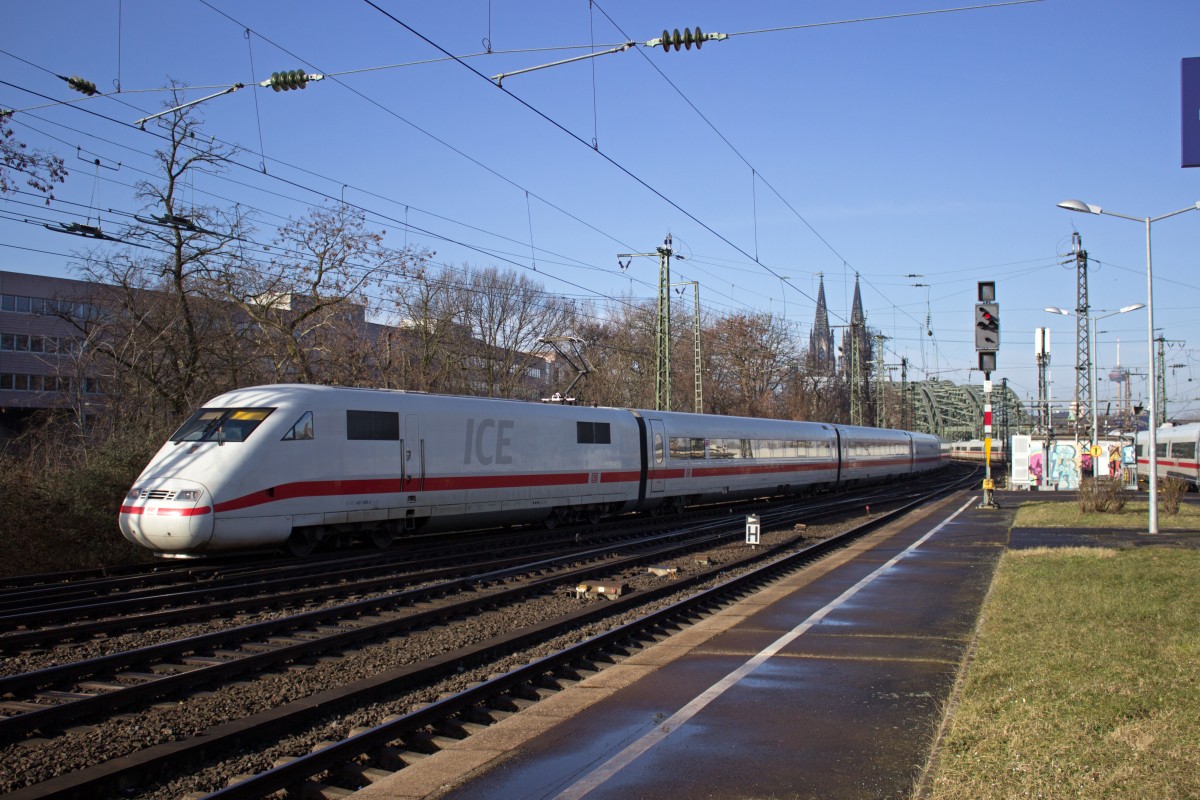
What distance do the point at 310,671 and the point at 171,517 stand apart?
662cm

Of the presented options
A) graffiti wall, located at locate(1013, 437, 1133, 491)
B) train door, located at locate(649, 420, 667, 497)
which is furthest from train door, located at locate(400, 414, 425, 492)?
graffiti wall, located at locate(1013, 437, 1133, 491)

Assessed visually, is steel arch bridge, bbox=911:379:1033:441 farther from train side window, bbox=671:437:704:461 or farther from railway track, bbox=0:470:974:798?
railway track, bbox=0:470:974:798

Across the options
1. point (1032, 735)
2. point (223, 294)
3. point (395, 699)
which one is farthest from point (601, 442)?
point (1032, 735)

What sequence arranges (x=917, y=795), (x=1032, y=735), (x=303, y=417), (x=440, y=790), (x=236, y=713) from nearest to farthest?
1. (x=917, y=795)
2. (x=440, y=790)
3. (x=1032, y=735)
4. (x=236, y=713)
5. (x=303, y=417)

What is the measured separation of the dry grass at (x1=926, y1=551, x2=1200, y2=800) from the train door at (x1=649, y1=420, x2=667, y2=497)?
1530 cm

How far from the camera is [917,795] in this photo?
5.19 m

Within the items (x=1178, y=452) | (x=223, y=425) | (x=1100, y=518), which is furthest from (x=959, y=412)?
(x=223, y=425)

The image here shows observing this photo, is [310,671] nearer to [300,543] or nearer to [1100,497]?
[300,543]

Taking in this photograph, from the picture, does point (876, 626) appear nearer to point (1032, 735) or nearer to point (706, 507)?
point (1032, 735)

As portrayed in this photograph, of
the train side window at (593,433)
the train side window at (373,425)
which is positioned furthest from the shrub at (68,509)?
the train side window at (593,433)

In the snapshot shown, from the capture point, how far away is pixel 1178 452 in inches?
1822

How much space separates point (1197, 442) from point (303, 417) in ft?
132

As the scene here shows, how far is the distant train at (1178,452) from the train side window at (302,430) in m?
35.8

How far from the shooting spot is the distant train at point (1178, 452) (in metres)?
42.8
